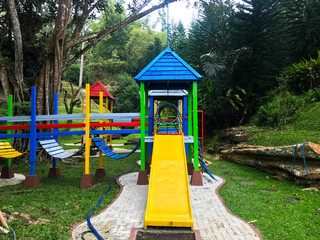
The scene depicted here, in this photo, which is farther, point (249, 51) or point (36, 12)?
point (249, 51)

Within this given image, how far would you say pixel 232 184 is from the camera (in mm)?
6055

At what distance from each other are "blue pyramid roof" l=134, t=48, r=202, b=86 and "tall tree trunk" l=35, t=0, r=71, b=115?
4.52 meters

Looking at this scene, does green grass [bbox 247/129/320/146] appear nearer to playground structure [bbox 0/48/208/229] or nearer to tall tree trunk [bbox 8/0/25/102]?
playground structure [bbox 0/48/208/229]

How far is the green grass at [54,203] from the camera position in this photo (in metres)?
3.27

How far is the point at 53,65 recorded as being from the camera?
9.16 metres

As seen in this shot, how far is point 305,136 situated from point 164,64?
15.8 ft

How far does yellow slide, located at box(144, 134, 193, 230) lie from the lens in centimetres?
352

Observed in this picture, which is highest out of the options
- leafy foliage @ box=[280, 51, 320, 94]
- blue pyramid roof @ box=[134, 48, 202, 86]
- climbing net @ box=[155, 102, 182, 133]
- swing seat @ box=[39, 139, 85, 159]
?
leafy foliage @ box=[280, 51, 320, 94]

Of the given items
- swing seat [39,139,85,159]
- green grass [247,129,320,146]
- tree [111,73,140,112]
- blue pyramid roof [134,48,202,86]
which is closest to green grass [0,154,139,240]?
swing seat [39,139,85,159]

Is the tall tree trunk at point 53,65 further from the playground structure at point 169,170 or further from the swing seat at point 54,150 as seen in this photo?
the playground structure at point 169,170

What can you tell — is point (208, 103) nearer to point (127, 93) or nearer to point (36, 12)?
point (36, 12)

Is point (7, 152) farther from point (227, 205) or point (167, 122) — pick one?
point (167, 122)


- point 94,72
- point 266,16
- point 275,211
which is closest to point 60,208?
point 275,211

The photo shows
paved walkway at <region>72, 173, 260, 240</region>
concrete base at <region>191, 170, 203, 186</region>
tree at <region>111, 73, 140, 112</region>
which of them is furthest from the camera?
tree at <region>111, 73, 140, 112</region>
